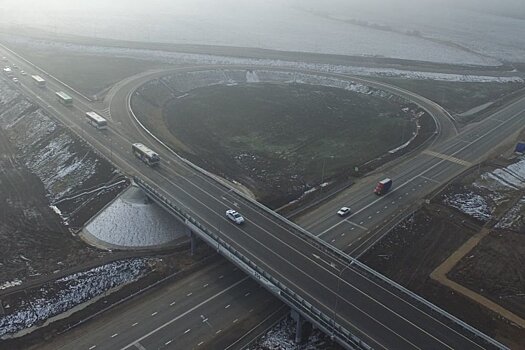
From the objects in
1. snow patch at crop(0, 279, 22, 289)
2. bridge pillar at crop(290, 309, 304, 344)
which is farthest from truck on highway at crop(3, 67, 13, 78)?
bridge pillar at crop(290, 309, 304, 344)

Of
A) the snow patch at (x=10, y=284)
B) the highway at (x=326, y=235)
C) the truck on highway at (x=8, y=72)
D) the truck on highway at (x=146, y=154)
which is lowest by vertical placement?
the snow patch at (x=10, y=284)

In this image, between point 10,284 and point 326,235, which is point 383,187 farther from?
point 10,284

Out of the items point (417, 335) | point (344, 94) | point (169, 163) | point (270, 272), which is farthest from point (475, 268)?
point (344, 94)

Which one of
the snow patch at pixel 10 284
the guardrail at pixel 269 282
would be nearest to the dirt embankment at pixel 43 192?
the snow patch at pixel 10 284

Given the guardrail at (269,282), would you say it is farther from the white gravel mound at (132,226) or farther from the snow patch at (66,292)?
the snow patch at (66,292)

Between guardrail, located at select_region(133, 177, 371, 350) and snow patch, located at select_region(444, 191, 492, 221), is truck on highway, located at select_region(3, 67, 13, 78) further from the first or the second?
snow patch, located at select_region(444, 191, 492, 221)
